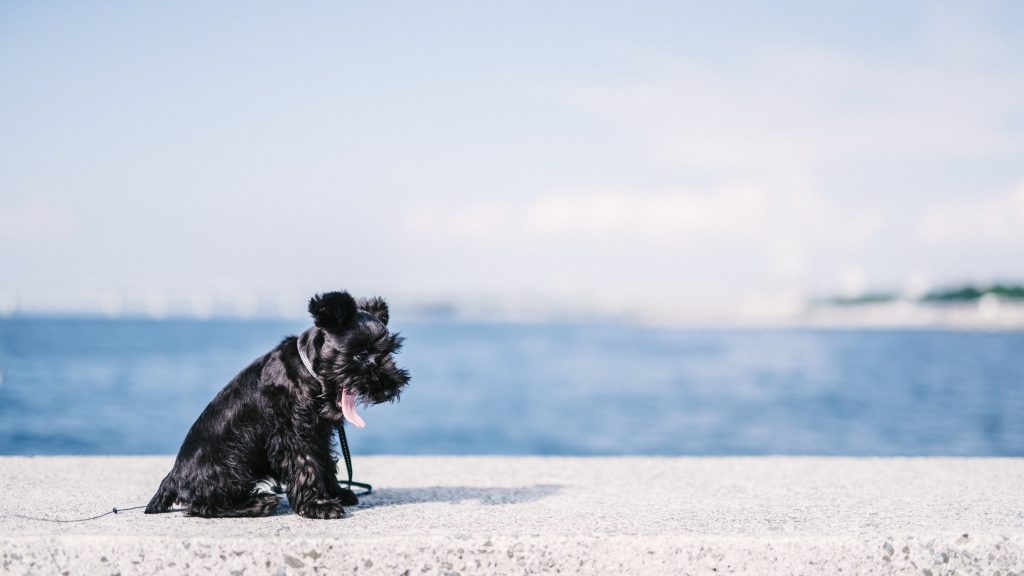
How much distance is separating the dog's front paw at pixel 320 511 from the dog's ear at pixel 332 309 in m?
0.80

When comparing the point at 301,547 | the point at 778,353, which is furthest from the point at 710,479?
the point at 778,353

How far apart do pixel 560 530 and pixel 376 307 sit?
4.65 ft

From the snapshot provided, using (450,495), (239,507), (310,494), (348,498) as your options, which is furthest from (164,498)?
(450,495)

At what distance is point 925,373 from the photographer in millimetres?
37844

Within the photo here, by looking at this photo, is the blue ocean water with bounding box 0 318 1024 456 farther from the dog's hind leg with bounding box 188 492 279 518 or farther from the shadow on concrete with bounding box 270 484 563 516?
the dog's hind leg with bounding box 188 492 279 518

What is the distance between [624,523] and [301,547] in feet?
4.54

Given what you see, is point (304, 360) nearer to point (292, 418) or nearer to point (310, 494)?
point (292, 418)

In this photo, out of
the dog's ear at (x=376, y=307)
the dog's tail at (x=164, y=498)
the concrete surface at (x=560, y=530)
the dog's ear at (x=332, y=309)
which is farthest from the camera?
the dog's ear at (x=376, y=307)

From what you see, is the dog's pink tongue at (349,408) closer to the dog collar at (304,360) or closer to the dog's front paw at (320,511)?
the dog collar at (304,360)

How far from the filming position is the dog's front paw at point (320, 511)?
3.64m

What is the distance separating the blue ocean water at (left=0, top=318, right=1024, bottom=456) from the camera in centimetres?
1688

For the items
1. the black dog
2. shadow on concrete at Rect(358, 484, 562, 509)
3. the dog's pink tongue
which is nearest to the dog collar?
the black dog

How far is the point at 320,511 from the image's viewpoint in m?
3.65

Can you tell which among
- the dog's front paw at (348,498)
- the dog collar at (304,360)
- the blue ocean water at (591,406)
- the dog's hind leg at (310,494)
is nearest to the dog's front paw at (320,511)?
the dog's hind leg at (310,494)
